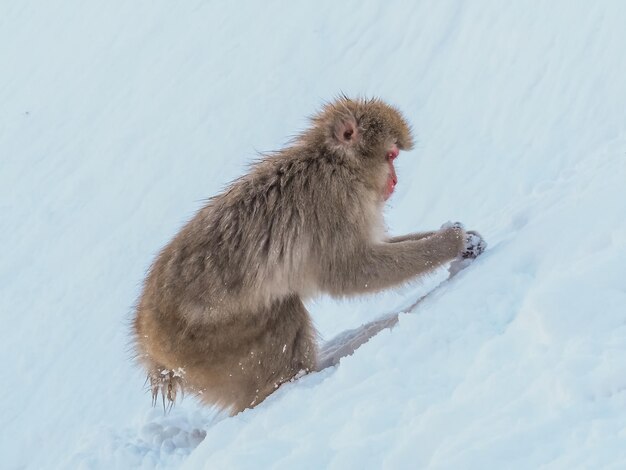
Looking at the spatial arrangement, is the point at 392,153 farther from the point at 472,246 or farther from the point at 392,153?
the point at 472,246

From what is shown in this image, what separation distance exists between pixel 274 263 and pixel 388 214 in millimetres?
3154

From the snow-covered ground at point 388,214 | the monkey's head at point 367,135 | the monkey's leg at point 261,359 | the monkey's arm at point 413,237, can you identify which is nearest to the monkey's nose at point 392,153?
the monkey's head at point 367,135

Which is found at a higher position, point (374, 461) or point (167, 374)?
point (167, 374)

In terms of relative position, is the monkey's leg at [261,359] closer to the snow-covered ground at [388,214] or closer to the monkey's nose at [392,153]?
the snow-covered ground at [388,214]

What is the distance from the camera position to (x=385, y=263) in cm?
358

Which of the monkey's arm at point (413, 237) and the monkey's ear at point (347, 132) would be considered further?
the monkey's arm at point (413, 237)

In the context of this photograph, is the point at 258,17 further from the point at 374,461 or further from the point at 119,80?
the point at 374,461

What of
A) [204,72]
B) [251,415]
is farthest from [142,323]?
[204,72]

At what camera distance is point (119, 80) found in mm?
9383

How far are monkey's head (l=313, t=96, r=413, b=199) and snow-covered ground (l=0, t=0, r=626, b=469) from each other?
1.80 ft

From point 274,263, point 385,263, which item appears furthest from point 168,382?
point 385,263

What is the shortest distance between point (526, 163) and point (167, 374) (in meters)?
3.10

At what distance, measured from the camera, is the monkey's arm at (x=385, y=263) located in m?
3.57

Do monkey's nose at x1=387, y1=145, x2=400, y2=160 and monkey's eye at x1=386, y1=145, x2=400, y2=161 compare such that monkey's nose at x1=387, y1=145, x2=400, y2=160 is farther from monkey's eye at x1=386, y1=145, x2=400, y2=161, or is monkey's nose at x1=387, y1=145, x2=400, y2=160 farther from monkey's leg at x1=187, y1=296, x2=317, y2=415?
monkey's leg at x1=187, y1=296, x2=317, y2=415
